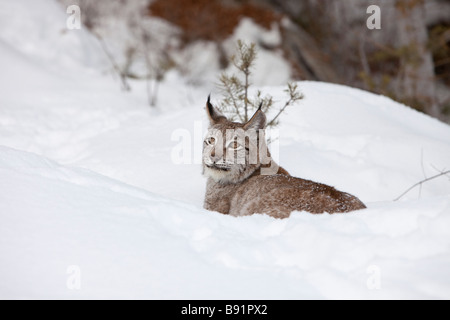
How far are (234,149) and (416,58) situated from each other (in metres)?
6.90

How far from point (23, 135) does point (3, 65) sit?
87.7 inches

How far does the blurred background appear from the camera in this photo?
12.1 metres

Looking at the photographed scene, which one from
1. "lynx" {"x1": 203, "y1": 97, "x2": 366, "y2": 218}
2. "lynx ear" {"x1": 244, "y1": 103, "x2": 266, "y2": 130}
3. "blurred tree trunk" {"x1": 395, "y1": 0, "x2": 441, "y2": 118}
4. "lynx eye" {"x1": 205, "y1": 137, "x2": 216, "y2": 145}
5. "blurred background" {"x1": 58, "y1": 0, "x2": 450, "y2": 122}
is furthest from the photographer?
"blurred background" {"x1": 58, "y1": 0, "x2": 450, "y2": 122}

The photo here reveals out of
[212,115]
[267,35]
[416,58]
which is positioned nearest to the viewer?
[212,115]

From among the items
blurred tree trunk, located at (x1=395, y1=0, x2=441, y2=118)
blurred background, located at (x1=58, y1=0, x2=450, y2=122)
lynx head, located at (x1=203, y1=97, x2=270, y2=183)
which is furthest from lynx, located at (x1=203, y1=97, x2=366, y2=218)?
blurred background, located at (x1=58, y1=0, x2=450, y2=122)

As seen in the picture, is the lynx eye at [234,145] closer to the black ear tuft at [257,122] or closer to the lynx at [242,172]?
the lynx at [242,172]

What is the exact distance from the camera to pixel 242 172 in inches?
169

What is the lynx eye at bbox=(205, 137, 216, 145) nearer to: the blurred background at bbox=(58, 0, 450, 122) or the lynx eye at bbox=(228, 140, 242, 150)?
the lynx eye at bbox=(228, 140, 242, 150)

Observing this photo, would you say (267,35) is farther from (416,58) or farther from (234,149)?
(234,149)

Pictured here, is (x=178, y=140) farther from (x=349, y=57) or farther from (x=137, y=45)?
(x=349, y=57)

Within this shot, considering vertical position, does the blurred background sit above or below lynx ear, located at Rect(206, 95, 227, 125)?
above

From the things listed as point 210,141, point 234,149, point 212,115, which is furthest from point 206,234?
point 212,115

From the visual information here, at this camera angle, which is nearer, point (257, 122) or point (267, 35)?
point (257, 122)

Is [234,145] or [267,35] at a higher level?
[267,35]
